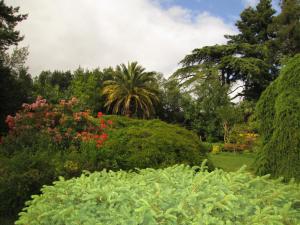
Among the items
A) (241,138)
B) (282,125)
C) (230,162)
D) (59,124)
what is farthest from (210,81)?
(282,125)

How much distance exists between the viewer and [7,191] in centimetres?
610

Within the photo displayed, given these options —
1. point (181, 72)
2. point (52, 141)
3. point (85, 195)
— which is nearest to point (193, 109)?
point (181, 72)

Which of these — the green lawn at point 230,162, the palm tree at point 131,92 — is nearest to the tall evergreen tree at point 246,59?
the palm tree at point 131,92

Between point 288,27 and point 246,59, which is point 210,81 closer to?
point 246,59

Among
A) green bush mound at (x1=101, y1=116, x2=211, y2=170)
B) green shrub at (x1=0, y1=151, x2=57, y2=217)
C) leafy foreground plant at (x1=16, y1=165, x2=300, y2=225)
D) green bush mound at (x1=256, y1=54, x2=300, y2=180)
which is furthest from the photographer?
green bush mound at (x1=101, y1=116, x2=211, y2=170)

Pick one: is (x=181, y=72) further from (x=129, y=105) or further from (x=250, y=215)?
(x=250, y=215)

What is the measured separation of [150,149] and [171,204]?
14.2 ft

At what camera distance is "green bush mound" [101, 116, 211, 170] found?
6570 millimetres

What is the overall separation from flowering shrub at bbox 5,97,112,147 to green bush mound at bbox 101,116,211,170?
125 inches

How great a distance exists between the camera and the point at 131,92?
1459 inches

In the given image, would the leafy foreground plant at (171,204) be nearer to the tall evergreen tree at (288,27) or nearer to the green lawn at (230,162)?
the green lawn at (230,162)

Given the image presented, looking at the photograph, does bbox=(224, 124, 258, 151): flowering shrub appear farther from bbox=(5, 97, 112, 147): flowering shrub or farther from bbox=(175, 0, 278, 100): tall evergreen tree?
bbox=(5, 97, 112, 147): flowering shrub

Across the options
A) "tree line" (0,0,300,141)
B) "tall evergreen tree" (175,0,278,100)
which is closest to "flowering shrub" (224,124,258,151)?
"tree line" (0,0,300,141)

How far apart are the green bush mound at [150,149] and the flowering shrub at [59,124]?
316cm
